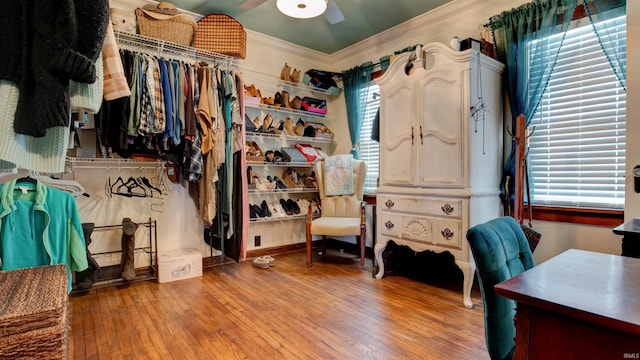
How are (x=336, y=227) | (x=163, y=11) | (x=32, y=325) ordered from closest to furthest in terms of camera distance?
(x=32, y=325)
(x=163, y=11)
(x=336, y=227)

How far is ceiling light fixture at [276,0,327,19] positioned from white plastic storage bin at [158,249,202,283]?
2.33 m

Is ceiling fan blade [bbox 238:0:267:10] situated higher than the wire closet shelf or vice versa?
ceiling fan blade [bbox 238:0:267:10]

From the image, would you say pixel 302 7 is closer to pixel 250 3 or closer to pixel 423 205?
pixel 250 3

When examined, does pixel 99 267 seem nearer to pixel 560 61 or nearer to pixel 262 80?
pixel 262 80

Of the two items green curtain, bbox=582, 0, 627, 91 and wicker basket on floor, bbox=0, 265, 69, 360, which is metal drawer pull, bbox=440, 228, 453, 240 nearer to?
green curtain, bbox=582, 0, 627, 91

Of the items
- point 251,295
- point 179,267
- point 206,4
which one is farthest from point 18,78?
point 206,4

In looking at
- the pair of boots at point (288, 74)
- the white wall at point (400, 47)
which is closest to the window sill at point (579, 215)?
the white wall at point (400, 47)

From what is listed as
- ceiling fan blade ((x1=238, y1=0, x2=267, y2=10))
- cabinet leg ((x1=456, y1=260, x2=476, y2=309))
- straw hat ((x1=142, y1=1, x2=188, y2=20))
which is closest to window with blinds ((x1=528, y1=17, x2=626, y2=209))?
cabinet leg ((x1=456, y1=260, x2=476, y2=309))

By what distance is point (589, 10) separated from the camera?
7.78ft

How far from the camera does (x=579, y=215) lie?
8.14 ft

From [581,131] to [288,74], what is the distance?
3010 mm

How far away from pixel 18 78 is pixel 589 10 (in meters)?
3.25

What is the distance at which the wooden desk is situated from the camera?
2.32 feet

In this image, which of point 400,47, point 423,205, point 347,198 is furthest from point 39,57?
point 400,47
